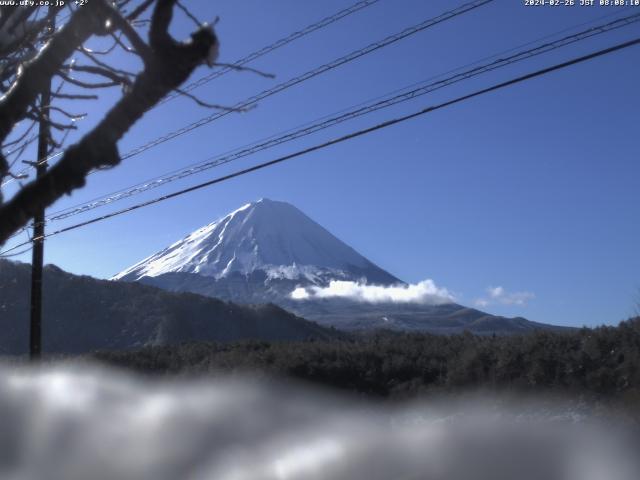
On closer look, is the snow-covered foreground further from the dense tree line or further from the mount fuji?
the mount fuji

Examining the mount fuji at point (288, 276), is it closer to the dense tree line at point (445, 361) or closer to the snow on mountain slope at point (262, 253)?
the snow on mountain slope at point (262, 253)

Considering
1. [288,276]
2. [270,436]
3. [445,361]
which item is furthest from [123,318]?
[288,276]

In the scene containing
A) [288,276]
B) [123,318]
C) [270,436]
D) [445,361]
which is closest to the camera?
[270,436]

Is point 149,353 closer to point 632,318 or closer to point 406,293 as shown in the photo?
point 632,318

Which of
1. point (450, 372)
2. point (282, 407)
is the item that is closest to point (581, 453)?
point (450, 372)

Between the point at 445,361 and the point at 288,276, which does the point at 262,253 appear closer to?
the point at 288,276

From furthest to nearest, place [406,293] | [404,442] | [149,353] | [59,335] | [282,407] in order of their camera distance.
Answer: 1. [406,293]
2. [59,335]
3. [149,353]
4. [282,407]
5. [404,442]

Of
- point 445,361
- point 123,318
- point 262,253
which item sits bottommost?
point 445,361

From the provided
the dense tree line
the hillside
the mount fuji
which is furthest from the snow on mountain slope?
the dense tree line
